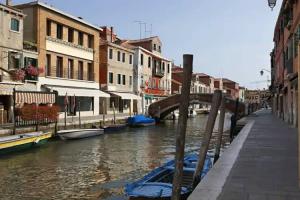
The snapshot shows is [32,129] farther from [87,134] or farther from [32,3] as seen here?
[32,3]

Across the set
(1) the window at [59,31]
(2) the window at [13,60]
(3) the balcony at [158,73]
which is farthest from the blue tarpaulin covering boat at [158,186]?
(3) the balcony at [158,73]

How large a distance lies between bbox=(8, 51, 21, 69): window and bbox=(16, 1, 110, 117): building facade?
2959mm

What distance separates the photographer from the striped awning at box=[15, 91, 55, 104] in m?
24.6

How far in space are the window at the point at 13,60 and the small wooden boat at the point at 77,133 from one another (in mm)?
5897

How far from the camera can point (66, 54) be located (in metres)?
34.0

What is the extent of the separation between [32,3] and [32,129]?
438 inches

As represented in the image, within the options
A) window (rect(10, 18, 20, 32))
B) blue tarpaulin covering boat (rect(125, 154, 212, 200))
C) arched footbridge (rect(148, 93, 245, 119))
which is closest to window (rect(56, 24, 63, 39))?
window (rect(10, 18, 20, 32))

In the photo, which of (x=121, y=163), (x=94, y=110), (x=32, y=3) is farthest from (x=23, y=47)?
(x=121, y=163)

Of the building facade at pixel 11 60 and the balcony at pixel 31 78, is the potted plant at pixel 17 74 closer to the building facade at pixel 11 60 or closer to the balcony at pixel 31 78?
the building facade at pixel 11 60

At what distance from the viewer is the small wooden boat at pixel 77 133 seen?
2481 cm

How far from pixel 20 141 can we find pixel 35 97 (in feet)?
23.6

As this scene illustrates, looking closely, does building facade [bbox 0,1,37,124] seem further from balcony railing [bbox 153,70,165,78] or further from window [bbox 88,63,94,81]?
balcony railing [bbox 153,70,165,78]

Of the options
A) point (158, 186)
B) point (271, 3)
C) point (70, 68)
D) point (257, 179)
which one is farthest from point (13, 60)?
point (257, 179)

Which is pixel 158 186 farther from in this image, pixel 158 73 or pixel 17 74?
pixel 158 73
